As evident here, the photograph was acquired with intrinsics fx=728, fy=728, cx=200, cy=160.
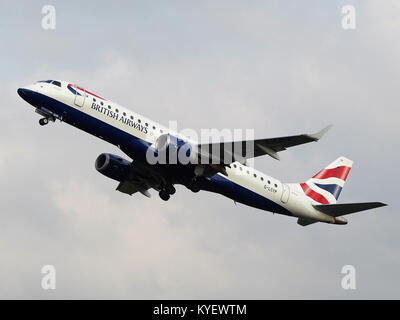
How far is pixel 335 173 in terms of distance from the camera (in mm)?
56125

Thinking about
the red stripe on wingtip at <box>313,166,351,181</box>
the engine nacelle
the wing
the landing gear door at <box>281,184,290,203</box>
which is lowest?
the landing gear door at <box>281,184,290,203</box>

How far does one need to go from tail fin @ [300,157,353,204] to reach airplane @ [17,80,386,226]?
64cm

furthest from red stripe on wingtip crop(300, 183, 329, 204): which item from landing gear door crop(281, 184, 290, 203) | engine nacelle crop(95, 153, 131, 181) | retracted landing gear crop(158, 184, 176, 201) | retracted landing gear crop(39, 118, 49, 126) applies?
retracted landing gear crop(39, 118, 49, 126)

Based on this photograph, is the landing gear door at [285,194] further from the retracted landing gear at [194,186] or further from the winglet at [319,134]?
the winglet at [319,134]

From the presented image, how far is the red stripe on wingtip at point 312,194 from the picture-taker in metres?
52.6

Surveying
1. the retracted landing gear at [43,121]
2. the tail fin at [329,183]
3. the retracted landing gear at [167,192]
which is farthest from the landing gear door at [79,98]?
the tail fin at [329,183]

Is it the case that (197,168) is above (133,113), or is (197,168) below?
below

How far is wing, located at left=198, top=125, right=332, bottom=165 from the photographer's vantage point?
132 feet

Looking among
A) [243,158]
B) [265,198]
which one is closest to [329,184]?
[265,198]

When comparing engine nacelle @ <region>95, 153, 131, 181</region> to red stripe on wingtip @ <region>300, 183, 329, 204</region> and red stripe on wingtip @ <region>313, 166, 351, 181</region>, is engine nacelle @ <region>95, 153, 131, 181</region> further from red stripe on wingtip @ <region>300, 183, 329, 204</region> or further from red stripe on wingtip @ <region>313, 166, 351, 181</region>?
red stripe on wingtip @ <region>313, 166, 351, 181</region>

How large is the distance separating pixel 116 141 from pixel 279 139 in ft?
32.9

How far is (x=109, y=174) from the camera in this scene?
162 feet

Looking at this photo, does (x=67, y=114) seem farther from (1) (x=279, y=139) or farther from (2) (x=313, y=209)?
(2) (x=313, y=209)

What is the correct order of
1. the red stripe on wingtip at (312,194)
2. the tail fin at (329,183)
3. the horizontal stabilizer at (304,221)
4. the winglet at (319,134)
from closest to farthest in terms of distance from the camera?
the winglet at (319,134), the horizontal stabilizer at (304,221), the red stripe on wingtip at (312,194), the tail fin at (329,183)
